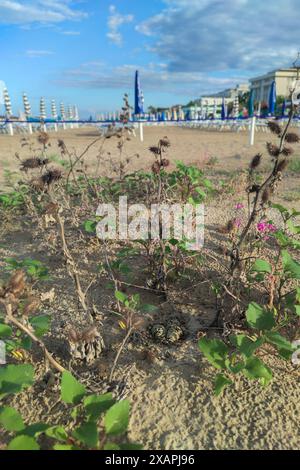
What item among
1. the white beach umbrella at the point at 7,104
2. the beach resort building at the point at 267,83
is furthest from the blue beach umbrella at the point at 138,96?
the beach resort building at the point at 267,83

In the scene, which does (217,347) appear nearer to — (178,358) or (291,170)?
(178,358)

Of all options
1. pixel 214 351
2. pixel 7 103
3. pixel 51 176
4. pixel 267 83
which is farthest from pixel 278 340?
pixel 267 83

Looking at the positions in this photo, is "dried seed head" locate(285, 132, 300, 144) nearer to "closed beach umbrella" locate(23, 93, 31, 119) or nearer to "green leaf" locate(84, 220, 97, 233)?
"green leaf" locate(84, 220, 97, 233)

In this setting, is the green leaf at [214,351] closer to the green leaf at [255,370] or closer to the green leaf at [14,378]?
the green leaf at [255,370]

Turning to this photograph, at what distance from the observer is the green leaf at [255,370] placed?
1.53 metres

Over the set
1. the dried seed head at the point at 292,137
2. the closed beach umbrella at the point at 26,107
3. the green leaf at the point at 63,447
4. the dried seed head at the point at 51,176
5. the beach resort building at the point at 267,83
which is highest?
the beach resort building at the point at 267,83

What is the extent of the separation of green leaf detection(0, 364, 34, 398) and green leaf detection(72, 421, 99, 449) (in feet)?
1.07

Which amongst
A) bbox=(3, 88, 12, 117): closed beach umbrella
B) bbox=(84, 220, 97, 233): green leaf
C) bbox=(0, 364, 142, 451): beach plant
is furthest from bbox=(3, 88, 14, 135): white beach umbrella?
bbox=(0, 364, 142, 451): beach plant

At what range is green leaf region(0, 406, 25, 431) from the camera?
1281 millimetres

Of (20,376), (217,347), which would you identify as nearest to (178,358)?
(217,347)

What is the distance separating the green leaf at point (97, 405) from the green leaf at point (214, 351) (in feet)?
1.73

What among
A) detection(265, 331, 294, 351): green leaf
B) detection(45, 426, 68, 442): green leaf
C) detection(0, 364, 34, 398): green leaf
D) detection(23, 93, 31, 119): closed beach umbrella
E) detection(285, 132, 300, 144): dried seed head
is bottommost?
detection(45, 426, 68, 442): green leaf
